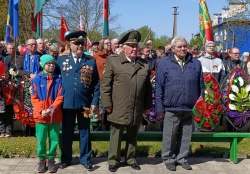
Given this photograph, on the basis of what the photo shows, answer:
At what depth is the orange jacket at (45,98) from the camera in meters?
5.47

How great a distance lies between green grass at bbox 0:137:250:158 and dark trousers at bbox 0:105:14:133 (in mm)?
543

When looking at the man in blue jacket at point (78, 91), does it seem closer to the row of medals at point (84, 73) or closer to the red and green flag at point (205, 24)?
the row of medals at point (84, 73)

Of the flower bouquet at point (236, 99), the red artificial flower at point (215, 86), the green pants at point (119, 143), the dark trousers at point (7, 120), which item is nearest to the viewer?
the green pants at point (119, 143)

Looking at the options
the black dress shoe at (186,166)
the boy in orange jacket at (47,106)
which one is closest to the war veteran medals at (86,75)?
the boy in orange jacket at (47,106)

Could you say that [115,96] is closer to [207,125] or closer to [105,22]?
[207,125]

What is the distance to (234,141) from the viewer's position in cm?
629

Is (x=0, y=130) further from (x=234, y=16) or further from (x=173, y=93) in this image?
(x=234, y=16)

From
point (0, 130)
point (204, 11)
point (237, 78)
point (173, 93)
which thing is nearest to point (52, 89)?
point (173, 93)

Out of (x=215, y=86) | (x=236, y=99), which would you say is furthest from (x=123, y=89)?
(x=236, y=99)

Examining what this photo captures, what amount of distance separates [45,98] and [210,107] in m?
2.69

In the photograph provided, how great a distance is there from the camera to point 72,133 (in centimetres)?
578

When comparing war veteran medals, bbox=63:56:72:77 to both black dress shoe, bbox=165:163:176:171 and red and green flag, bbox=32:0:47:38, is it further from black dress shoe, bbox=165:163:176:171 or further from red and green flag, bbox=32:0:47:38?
red and green flag, bbox=32:0:47:38

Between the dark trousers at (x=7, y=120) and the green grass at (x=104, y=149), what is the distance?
54 centimetres

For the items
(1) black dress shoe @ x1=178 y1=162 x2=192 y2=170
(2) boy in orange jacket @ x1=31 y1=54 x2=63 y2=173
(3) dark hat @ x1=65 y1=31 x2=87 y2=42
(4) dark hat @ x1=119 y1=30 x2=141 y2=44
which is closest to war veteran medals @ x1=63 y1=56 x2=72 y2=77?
(2) boy in orange jacket @ x1=31 y1=54 x2=63 y2=173
